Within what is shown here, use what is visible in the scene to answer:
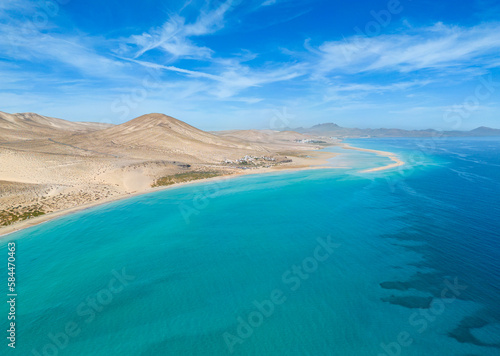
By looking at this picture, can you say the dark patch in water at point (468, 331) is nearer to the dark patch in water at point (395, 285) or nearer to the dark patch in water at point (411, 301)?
the dark patch in water at point (411, 301)

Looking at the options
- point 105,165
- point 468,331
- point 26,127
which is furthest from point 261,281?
point 26,127

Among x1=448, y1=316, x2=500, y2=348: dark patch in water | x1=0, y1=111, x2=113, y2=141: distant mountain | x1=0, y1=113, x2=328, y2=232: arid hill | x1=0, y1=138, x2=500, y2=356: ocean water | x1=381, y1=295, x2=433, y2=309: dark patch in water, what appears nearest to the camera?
x1=448, y1=316, x2=500, y2=348: dark patch in water

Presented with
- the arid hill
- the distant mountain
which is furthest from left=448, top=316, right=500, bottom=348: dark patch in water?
the distant mountain

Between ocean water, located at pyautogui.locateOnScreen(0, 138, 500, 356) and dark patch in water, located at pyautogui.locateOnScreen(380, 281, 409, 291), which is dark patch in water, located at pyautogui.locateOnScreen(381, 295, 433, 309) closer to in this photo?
ocean water, located at pyautogui.locateOnScreen(0, 138, 500, 356)

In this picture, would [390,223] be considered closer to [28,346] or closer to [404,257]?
[404,257]

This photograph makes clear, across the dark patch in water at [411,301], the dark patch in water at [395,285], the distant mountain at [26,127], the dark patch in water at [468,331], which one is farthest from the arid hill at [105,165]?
the dark patch in water at [468,331]

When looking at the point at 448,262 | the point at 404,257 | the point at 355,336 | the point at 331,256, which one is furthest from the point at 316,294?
the point at 448,262
